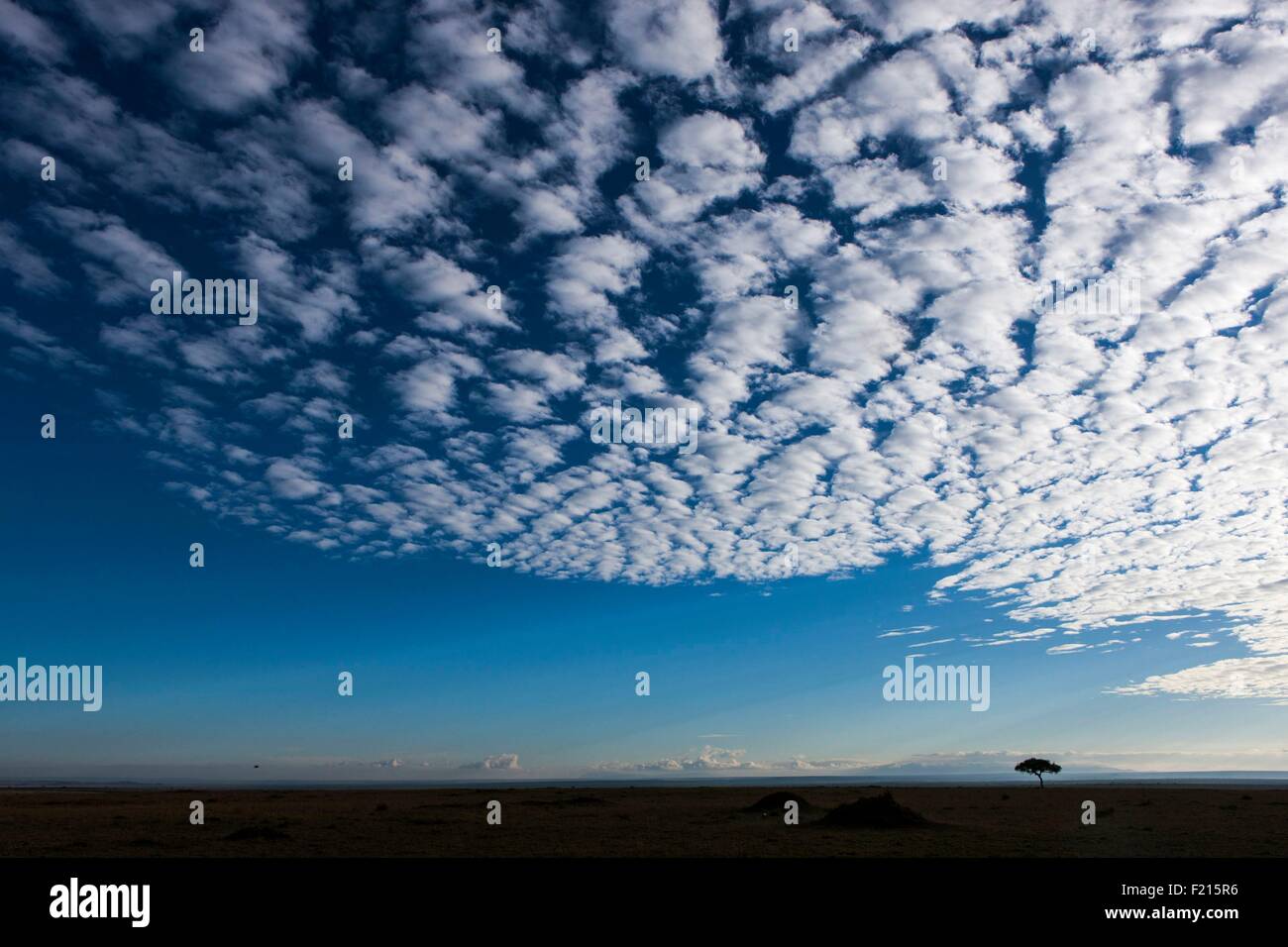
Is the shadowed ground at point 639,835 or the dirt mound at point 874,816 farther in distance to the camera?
the dirt mound at point 874,816

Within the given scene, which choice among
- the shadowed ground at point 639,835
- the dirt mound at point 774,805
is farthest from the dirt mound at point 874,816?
the dirt mound at point 774,805

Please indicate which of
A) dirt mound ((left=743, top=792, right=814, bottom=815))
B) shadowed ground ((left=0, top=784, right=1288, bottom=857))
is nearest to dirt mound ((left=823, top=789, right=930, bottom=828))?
shadowed ground ((left=0, top=784, right=1288, bottom=857))

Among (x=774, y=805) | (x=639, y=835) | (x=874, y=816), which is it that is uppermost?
(x=874, y=816)

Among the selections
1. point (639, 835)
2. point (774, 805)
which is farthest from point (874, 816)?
point (774, 805)

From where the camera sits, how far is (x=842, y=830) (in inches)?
1809

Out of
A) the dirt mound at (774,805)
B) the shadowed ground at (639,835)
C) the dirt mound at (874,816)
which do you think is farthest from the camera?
the dirt mound at (774,805)

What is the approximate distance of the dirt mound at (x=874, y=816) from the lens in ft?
156

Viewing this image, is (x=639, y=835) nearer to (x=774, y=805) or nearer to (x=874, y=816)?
(x=874, y=816)

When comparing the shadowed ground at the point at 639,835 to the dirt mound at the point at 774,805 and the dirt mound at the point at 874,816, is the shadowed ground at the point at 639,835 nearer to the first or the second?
the dirt mound at the point at 874,816

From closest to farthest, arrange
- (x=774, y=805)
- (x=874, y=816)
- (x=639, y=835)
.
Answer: (x=639, y=835)
(x=874, y=816)
(x=774, y=805)

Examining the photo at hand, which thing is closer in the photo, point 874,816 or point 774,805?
point 874,816

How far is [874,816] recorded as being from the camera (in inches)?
1903

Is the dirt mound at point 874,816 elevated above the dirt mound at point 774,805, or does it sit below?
above
